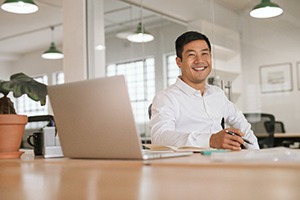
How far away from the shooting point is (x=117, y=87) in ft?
3.50

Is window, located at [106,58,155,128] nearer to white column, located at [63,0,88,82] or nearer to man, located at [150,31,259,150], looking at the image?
white column, located at [63,0,88,82]

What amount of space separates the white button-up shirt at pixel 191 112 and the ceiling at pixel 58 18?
275cm

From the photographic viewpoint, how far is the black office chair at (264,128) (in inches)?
202

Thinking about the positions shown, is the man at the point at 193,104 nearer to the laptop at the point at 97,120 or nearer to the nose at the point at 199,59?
the nose at the point at 199,59

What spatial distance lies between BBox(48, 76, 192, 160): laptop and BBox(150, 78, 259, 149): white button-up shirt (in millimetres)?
868

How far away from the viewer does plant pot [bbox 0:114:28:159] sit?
1.47 meters

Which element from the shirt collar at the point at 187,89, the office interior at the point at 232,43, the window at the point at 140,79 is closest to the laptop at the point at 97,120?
the shirt collar at the point at 187,89

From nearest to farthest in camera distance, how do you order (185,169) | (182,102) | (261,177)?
(261,177)
(185,169)
(182,102)

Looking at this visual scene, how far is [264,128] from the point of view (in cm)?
525

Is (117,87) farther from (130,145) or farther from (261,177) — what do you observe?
(261,177)

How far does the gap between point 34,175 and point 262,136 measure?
4.69 m

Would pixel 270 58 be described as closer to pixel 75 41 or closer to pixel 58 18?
pixel 75 41

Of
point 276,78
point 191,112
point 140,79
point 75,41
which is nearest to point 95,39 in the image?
point 75,41

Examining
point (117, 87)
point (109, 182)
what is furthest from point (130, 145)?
point (109, 182)
